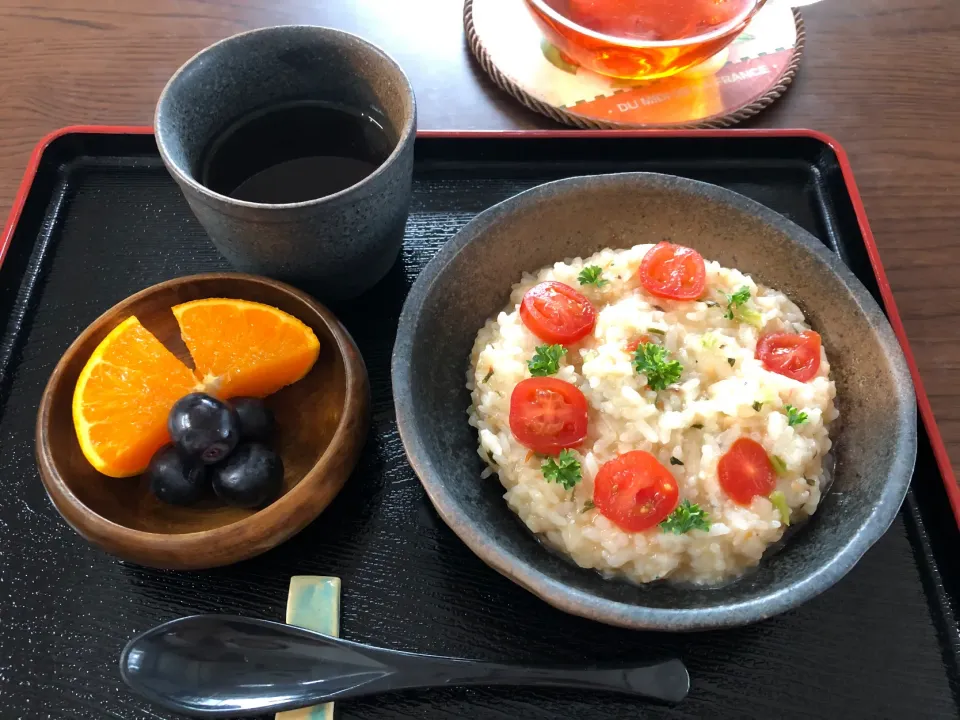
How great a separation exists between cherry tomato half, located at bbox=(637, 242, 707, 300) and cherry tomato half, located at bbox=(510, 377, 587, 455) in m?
0.35

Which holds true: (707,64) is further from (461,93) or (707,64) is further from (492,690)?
(492,690)

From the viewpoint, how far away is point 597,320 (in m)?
1.52

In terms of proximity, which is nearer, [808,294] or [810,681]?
[810,681]

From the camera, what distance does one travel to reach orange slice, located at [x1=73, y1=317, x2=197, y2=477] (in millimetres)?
1354

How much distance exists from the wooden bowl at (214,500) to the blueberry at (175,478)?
0.07m

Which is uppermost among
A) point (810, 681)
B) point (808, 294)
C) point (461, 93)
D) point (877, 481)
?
point (461, 93)

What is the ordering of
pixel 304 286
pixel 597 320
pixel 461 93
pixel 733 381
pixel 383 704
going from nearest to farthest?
pixel 383 704
pixel 733 381
pixel 597 320
pixel 304 286
pixel 461 93

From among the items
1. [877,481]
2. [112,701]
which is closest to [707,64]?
[877,481]

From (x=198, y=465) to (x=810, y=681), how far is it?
4.16 feet

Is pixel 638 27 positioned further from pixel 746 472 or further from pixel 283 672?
pixel 283 672

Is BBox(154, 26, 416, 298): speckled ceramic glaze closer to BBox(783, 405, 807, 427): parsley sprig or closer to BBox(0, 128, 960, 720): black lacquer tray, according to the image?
BBox(0, 128, 960, 720): black lacquer tray

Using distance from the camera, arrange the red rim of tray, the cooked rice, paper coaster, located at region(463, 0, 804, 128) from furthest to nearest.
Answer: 1. paper coaster, located at region(463, 0, 804, 128)
2. the red rim of tray
3. the cooked rice

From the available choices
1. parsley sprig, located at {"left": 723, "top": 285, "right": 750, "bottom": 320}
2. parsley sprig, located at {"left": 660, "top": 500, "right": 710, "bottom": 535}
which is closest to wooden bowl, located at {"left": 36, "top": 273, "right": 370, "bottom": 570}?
parsley sprig, located at {"left": 660, "top": 500, "right": 710, "bottom": 535}

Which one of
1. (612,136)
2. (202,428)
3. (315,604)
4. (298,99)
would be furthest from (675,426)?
(298,99)
